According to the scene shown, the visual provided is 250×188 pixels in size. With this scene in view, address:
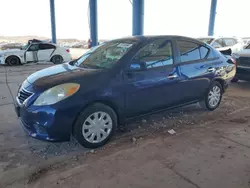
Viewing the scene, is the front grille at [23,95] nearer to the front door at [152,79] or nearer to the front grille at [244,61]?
the front door at [152,79]

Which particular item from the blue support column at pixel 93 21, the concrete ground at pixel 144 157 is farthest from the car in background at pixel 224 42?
the blue support column at pixel 93 21

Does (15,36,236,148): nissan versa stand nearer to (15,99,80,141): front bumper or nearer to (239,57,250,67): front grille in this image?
(15,99,80,141): front bumper

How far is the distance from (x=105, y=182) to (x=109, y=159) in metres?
0.48

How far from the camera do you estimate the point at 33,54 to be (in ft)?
40.4

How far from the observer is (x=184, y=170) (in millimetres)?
2699

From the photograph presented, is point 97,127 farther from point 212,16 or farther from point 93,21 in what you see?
point 212,16

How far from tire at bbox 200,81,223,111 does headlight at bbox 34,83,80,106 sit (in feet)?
8.82

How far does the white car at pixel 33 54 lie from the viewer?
12055 mm

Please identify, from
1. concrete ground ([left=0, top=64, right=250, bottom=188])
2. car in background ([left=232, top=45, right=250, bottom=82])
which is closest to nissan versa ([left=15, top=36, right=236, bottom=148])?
concrete ground ([left=0, top=64, right=250, bottom=188])

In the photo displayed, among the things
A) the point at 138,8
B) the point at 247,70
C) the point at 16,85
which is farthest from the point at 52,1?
the point at 247,70

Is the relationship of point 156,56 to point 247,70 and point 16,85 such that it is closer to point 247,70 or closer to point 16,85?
point 247,70

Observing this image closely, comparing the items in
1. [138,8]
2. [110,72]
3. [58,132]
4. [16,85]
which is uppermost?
[138,8]

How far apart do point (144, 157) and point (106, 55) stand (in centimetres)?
170

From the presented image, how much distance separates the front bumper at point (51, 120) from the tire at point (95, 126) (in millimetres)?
113
